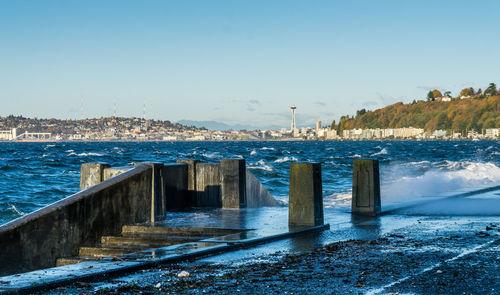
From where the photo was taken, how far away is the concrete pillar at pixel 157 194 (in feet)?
38.6

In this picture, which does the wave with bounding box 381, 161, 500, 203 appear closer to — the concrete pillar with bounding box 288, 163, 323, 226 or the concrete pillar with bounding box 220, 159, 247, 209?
the concrete pillar with bounding box 220, 159, 247, 209

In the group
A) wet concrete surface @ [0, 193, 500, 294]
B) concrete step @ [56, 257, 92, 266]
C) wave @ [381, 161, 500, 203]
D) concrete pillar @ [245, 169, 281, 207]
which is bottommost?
wave @ [381, 161, 500, 203]

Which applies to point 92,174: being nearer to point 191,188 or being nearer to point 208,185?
point 191,188

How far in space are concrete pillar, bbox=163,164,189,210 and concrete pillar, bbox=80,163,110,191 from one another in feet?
4.57

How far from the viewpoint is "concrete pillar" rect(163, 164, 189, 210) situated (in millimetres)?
13531

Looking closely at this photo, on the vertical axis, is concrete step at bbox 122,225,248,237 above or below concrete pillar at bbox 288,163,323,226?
below

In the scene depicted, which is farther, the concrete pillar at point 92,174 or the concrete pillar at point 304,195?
the concrete pillar at point 92,174

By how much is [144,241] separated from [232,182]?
3909 mm

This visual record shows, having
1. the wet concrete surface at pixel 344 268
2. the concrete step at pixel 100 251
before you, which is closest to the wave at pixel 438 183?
the wet concrete surface at pixel 344 268

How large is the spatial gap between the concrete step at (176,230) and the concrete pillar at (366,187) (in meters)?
3.68

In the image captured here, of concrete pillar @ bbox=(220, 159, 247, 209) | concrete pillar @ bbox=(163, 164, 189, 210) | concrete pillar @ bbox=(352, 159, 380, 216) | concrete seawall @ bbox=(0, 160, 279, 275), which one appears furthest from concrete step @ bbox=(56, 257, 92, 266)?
concrete pillar @ bbox=(352, 159, 380, 216)

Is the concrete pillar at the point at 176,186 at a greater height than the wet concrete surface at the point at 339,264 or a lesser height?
greater

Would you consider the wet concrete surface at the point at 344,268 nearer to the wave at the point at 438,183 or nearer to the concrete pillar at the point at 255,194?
the concrete pillar at the point at 255,194

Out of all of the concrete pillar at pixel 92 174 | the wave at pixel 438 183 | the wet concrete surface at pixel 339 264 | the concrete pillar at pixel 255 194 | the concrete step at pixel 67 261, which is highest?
the concrete pillar at pixel 92 174
